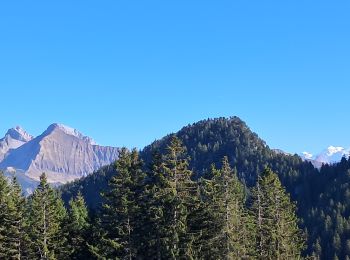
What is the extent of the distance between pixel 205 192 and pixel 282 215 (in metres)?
14.8

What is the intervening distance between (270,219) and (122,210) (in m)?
17.1

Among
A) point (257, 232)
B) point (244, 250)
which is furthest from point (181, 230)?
point (257, 232)

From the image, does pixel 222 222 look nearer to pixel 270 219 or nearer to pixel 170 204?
pixel 170 204

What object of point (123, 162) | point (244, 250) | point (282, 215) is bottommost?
point (244, 250)

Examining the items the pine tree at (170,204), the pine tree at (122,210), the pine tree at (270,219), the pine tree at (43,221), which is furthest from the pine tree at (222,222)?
the pine tree at (43,221)

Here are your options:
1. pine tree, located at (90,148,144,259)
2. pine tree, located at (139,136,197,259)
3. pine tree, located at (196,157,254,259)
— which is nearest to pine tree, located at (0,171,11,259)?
pine tree, located at (90,148,144,259)

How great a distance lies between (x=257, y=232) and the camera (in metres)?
64.1

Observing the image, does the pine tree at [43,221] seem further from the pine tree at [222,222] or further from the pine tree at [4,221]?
the pine tree at [222,222]

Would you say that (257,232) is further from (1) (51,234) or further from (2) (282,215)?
(1) (51,234)

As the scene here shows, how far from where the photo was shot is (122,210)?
57.5 meters

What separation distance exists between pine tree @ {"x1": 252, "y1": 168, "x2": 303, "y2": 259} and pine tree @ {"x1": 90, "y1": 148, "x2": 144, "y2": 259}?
13870mm

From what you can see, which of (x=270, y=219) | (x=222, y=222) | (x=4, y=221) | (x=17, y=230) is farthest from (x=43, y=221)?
(x=270, y=219)

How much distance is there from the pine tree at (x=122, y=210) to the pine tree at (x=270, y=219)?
13870 mm

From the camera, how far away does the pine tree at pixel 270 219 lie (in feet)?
204
